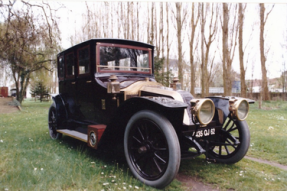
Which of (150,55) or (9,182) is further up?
(150,55)

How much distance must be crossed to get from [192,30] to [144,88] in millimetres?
3898

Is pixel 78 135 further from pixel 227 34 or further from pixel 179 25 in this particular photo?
pixel 227 34

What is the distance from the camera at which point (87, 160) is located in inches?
116

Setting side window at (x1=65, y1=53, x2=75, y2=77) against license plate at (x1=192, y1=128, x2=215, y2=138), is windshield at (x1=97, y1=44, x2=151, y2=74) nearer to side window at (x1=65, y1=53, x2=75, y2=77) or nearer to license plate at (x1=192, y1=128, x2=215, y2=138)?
side window at (x1=65, y1=53, x2=75, y2=77)

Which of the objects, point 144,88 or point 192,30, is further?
point 192,30

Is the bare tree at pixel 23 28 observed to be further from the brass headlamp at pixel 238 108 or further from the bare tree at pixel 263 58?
the bare tree at pixel 263 58

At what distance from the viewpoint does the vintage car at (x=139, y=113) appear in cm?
219

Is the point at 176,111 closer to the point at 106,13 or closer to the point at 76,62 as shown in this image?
the point at 76,62

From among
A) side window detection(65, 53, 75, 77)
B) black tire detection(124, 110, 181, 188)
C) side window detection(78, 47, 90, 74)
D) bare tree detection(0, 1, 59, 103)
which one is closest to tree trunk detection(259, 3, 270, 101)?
black tire detection(124, 110, 181, 188)

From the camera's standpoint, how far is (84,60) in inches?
138

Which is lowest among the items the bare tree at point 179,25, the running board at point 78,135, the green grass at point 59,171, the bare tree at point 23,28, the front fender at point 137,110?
the green grass at point 59,171

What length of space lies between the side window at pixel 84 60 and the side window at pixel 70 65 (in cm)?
32

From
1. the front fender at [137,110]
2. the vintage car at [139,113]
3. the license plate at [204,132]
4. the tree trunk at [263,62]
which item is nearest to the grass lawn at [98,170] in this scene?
the vintage car at [139,113]

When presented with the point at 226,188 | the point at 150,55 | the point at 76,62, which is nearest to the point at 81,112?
the point at 76,62
